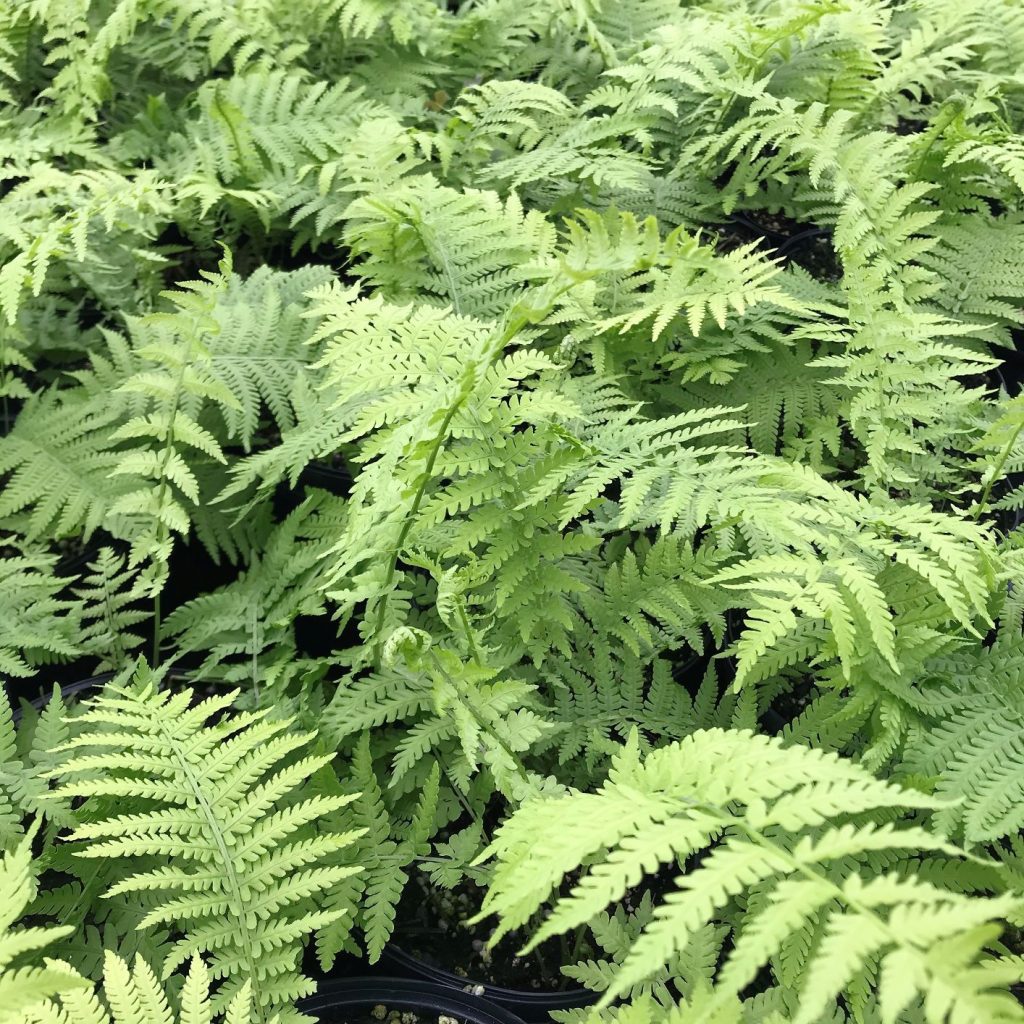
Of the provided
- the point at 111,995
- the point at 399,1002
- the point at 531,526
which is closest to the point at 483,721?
the point at 531,526

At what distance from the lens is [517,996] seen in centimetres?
134

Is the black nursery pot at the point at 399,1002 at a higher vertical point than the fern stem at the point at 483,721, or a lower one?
lower

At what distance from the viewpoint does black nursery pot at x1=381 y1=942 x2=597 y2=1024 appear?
52.4 inches

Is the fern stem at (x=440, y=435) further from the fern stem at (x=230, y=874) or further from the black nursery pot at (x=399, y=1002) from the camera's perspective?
the black nursery pot at (x=399, y=1002)

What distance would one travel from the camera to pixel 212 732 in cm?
131

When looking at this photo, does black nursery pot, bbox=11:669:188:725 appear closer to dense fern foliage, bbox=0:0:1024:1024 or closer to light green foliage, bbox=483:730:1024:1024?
dense fern foliage, bbox=0:0:1024:1024

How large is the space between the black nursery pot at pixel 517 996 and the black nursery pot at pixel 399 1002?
16mm

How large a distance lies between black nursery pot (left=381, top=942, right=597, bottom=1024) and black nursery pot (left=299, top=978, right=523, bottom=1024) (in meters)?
0.02

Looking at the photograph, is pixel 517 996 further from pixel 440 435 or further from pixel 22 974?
pixel 440 435

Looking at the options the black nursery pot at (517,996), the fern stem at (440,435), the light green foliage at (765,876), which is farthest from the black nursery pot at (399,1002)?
the fern stem at (440,435)

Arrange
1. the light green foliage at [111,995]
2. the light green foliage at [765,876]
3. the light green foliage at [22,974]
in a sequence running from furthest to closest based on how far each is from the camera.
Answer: the light green foliage at [111,995]
the light green foliage at [22,974]
the light green foliage at [765,876]

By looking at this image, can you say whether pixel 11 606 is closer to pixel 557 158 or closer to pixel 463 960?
pixel 463 960

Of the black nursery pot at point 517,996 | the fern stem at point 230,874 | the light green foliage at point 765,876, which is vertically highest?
the light green foliage at point 765,876

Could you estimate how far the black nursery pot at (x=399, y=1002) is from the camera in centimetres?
127
